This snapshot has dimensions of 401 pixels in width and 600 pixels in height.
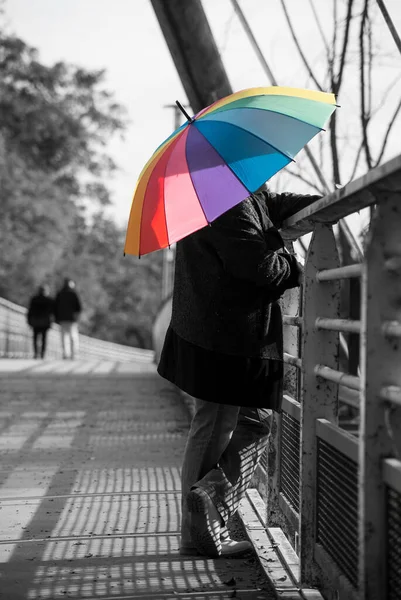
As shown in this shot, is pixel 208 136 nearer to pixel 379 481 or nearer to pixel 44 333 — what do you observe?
pixel 379 481

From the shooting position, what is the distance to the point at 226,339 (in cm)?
352

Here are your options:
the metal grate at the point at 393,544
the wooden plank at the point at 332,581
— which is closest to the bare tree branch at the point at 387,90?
the wooden plank at the point at 332,581

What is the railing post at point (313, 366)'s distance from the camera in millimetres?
3242

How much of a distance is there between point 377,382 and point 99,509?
2.55m

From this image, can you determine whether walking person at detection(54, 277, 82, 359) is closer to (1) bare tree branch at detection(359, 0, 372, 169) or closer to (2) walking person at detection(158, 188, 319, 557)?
(1) bare tree branch at detection(359, 0, 372, 169)

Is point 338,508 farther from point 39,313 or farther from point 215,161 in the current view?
point 39,313

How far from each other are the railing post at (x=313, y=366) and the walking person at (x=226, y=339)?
0.17 metres

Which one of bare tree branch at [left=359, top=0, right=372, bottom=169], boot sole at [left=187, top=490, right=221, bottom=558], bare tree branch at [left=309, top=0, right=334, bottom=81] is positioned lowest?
boot sole at [left=187, top=490, right=221, bottom=558]

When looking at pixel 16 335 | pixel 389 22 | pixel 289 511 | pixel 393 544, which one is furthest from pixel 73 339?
pixel 393 544

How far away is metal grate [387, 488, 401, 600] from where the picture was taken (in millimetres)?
2408

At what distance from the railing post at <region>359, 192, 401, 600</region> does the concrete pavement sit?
35.9 inches

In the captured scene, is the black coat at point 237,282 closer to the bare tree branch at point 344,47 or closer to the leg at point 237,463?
the leg at point 237,463

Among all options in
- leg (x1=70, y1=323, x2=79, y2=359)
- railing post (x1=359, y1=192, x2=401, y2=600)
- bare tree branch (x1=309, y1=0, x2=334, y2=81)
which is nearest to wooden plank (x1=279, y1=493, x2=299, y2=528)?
railing post (x1=359, y1=192, x2=401, y2=600)

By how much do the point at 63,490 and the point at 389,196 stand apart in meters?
3.25
